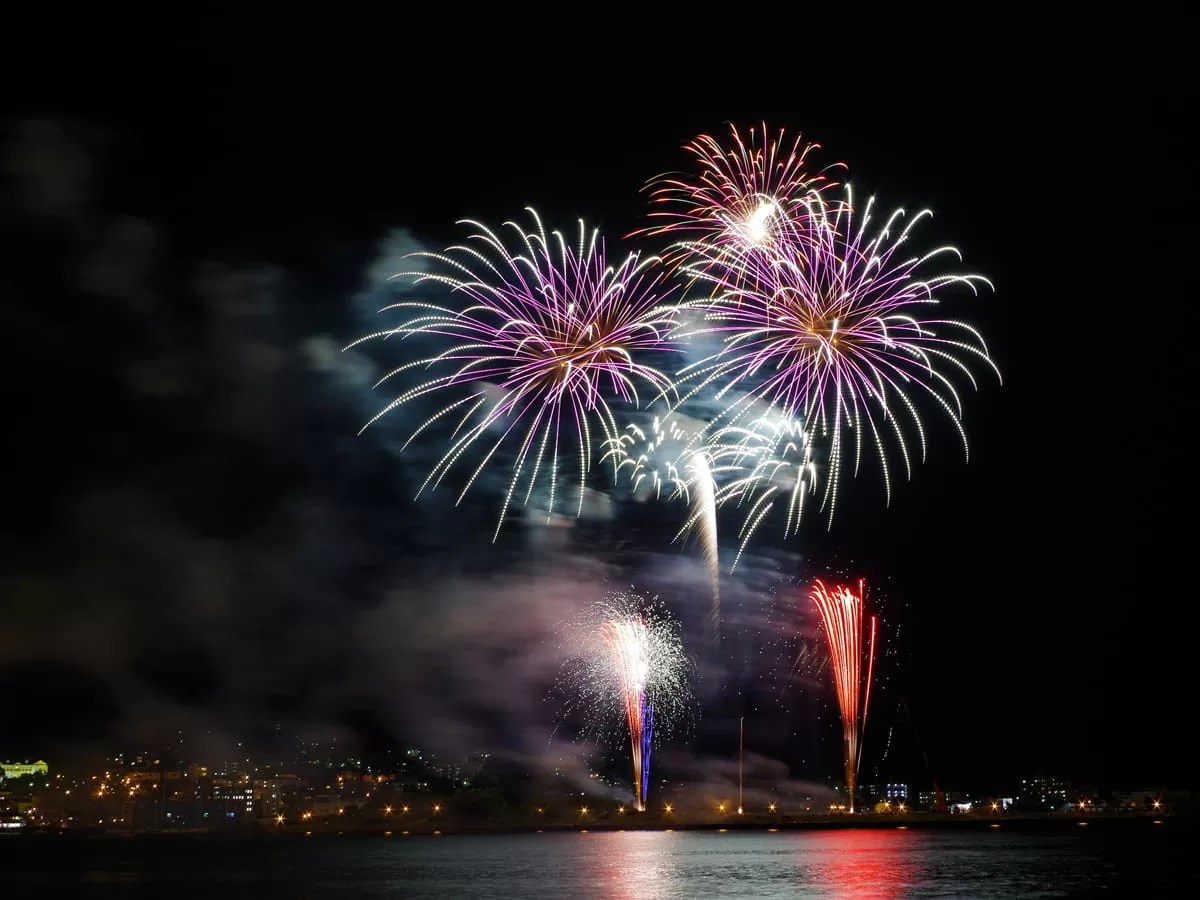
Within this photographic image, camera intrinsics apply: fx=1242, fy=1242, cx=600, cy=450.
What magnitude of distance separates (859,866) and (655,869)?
35.2 ft

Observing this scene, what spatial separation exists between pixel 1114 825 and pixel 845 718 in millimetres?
98193

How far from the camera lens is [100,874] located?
72812mm

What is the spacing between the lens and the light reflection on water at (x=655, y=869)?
50312mm

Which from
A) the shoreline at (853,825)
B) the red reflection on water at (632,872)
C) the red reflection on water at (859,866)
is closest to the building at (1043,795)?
the shoreline at (853,825)

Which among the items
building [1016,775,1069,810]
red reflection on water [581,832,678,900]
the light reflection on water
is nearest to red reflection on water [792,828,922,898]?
the light reflection on water

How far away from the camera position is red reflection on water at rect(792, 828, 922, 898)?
49125 mm

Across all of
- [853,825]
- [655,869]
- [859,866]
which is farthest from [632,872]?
[853,825]

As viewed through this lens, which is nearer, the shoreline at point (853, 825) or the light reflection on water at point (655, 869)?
the light reflection on water at point (655, 869)

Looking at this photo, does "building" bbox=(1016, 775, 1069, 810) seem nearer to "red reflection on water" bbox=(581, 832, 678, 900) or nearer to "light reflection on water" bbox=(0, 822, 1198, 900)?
"light reflection on water" bbox=(0, 822, 1198, 900)

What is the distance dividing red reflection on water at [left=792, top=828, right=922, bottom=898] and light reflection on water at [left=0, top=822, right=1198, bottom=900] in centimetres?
8

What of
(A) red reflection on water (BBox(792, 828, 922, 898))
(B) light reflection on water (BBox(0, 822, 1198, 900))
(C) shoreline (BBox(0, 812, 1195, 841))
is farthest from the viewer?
(C) shoreline (BBox(0, 812, 1195, 841))

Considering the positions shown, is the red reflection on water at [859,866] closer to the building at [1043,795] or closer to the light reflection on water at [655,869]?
the light reflection on water at [655,869]

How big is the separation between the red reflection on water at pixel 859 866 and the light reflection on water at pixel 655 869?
3.3 inches

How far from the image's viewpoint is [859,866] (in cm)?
6544
